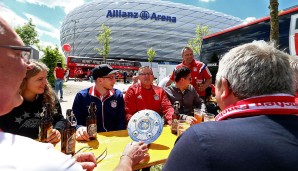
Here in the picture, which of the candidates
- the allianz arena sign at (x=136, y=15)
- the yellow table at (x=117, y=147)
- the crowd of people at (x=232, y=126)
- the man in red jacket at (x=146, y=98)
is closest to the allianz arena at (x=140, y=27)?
the allianz arena sign at (x=136, y=15)

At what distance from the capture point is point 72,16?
71.4 m

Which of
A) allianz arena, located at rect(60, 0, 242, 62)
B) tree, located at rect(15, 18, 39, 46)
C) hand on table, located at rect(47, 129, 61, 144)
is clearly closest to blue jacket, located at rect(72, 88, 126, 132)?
hand on table, located at rect(47, 129, 61, 144)

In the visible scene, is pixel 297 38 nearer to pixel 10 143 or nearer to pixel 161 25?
pixel 10 143

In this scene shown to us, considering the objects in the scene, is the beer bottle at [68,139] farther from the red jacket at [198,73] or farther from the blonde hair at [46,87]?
the red jacket at [198,73]

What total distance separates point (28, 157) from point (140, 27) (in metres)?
61.8

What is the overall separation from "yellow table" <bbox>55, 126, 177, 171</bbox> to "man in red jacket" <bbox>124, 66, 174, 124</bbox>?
1121 mm

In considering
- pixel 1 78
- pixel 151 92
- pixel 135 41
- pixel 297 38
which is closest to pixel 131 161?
pixel 1 78

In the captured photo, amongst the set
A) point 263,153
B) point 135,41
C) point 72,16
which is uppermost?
point 72,16

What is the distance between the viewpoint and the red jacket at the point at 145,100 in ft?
12.3

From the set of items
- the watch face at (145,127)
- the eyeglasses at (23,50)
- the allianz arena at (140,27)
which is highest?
the allianz arena at (140,27)

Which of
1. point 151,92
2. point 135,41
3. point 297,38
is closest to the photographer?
point 151,92

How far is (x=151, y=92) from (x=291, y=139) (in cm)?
307

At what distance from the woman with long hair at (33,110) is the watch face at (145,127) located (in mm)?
783

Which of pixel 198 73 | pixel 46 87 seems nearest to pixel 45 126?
pixel 46 87
